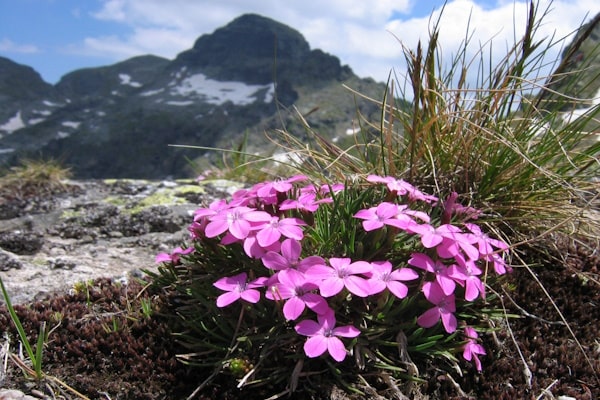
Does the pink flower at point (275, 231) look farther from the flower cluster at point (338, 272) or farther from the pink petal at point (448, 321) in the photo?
the pink petal at point (448, 321)

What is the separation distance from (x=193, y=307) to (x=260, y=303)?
19.9 inches

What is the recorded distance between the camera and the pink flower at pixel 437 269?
221 centimetres

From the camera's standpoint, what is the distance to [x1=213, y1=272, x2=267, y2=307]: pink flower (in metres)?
2.12

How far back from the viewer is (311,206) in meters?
2.60

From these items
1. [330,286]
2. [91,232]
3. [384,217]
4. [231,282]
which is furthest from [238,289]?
[91,232]

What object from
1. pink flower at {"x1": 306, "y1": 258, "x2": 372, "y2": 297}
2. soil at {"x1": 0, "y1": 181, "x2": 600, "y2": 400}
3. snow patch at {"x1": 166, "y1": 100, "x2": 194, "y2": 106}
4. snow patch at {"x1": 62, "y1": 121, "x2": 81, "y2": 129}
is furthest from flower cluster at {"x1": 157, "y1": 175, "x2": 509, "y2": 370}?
snow patch at {"x1": 62, "y1": 121, "x2": 81, "y2": 129}

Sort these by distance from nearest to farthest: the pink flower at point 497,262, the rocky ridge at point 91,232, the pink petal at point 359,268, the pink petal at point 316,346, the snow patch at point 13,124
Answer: the pink petal at point 316,346 → the pink petal at point 359,268 → the pink flower at point 497,262 → the rocky ridge at point 91,232 → the snow patch at point 13,124

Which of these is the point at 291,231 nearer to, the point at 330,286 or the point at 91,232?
the point at 330,286

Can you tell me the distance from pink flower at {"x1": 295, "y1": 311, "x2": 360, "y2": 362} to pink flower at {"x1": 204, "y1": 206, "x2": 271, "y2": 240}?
21.2 inches

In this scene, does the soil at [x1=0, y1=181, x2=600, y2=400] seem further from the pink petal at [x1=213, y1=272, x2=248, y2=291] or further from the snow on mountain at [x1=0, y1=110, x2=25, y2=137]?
the snow on mountain at [x1=0, y1=110, x2=25, y2=137]

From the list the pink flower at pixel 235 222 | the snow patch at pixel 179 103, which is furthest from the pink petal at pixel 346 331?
the snow patch at pixel 179 103

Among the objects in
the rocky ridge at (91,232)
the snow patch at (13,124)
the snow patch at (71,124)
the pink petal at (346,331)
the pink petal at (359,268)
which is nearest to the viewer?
the pink petal at (346,331)

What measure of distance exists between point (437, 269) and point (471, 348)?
1.48ft

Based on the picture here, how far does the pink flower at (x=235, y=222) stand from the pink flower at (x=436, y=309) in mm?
864
